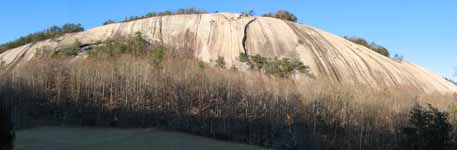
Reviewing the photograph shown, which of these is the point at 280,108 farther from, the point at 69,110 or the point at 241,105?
the point at 69,110

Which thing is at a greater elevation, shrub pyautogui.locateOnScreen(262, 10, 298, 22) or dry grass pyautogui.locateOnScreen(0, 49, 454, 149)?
shrub pyautogui.locateOnScreen(262, 10, 298, 22)

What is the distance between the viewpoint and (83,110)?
49.6ft

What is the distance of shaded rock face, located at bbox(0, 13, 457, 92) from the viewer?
2423 cm

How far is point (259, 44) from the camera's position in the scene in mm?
25266

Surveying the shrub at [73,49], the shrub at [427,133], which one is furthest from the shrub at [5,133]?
the shrub at [73,49]

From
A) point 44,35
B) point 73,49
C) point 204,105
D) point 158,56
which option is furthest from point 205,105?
point 44,35

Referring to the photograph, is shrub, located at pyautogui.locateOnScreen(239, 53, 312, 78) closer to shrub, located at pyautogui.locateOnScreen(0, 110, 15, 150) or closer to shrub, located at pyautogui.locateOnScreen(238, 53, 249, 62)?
shrub, located at pyautogui.locateOnScreen(238, 53, 249, 62)

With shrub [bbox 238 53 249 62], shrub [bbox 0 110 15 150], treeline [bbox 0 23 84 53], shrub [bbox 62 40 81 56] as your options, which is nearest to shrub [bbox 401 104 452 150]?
shrub [bbox 0 110 15 150]

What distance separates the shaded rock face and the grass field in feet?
31.2

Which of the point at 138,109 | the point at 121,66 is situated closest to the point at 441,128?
the point at 138,109

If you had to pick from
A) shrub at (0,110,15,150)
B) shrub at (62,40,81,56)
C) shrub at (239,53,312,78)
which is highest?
shrub at (62,40,81,56)

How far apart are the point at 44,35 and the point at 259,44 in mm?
10576

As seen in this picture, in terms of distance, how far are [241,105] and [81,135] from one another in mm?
4353

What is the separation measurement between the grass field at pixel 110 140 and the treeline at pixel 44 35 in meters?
12.9
